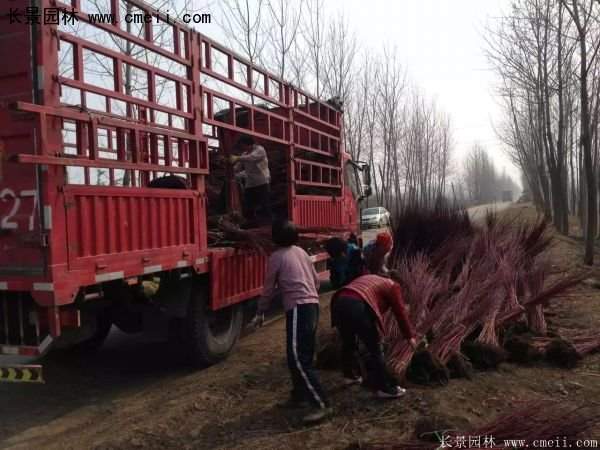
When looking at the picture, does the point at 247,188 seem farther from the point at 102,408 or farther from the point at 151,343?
the point at 102,408

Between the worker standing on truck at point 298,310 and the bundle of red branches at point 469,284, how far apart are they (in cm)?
68

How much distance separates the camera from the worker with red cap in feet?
15.2

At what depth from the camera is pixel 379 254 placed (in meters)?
4.69

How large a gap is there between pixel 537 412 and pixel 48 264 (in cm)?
293

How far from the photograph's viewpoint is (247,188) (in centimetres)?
652

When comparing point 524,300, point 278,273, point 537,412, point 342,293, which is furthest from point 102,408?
point 524,300

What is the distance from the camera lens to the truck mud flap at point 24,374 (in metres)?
3.26

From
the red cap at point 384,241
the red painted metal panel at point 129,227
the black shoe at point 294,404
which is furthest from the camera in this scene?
the red cap at point 384,241

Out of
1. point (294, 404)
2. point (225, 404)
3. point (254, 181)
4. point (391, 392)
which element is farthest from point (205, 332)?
point (254, 181)

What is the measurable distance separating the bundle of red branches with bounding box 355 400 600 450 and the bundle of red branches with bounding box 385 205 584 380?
110cm

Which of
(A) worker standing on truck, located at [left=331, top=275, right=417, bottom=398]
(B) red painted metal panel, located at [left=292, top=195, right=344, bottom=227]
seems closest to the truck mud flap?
(A) worker standing on truck, located at [left=331, top=275, right=417, bottom=398]

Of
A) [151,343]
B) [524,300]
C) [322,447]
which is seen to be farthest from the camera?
[151,343]

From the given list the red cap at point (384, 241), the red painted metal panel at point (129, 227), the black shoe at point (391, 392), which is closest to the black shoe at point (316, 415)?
the black shoe at point (391, 392)

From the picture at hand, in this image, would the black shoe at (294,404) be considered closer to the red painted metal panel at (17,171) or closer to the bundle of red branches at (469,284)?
the bundle of red branches at (469,284)
